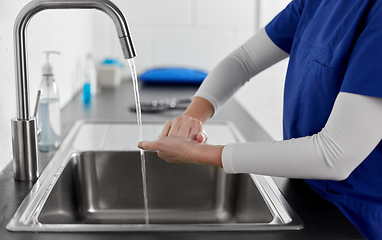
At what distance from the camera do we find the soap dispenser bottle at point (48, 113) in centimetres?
102

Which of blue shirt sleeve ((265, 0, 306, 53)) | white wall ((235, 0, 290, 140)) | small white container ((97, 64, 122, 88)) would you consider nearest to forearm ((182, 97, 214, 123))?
blue shirt sleeve ((265, 0, 306, 53))

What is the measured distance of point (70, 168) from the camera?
3.25 feet

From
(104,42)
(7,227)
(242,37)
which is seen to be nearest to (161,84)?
(104,42)

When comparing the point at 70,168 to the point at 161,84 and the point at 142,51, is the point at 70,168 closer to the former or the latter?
the point at 161,84

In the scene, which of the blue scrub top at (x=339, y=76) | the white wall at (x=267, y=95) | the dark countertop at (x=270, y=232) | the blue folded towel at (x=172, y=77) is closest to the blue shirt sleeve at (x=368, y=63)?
the blue scrub top at (x=339, y=76)

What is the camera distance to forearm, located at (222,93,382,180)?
2.00 feet

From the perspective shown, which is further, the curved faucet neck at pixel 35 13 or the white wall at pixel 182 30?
the white wall at pixel 182 30

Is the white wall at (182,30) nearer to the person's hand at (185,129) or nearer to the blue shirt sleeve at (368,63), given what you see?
the person's hand at (185,129)

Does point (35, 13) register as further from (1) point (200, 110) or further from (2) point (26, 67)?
(1) point (200, 110)

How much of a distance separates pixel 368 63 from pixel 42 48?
38.5 inches

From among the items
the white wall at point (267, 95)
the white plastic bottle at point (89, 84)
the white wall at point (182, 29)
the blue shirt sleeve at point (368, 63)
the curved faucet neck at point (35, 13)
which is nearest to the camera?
the blue shirt sleeve at point (368, 63)

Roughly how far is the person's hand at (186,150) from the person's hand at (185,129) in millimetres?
20

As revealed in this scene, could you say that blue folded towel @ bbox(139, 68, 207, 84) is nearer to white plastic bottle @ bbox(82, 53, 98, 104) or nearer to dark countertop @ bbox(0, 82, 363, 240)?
white plastic bottle @ bbox(82, 53, 98, 104)

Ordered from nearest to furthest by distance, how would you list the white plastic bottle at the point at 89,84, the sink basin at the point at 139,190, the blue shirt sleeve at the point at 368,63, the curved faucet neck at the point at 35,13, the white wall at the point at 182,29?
the blue shirt sleeve at the point at 368,63, the curved faucet neck at the point at 35,13, the sink basin at the point at 139,190, the white plastic bottle at the point at 89,84, the white wall at the point at 182,29
